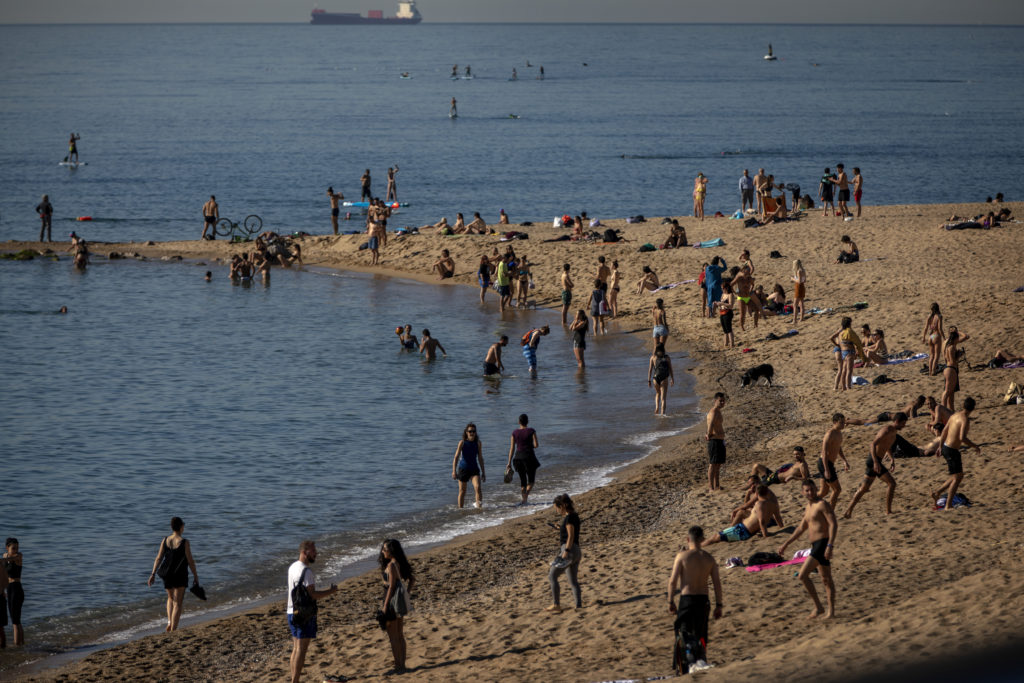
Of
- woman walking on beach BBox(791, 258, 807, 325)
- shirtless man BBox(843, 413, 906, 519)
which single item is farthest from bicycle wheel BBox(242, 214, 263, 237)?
shirtless man BBox(843, 413, 906, 519)

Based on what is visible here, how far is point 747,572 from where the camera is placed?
45.0 ft

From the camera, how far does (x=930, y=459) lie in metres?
17.8

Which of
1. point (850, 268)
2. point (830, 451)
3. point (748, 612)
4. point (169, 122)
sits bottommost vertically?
point (748, 612)

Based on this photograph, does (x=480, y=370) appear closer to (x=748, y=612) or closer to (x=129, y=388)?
(x=129, y=388)

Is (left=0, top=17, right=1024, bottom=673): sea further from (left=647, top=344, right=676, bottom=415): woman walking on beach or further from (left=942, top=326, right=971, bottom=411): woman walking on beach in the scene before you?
(left=942, top=326, right=971, bottom=411): woman walking on beach

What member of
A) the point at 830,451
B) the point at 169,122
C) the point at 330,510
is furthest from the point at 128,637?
the point at 169,122

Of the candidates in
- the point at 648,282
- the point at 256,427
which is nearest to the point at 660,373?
the point at 256,427

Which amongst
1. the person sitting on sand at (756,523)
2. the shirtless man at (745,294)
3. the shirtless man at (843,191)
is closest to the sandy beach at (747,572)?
the person sitting on sand at (756,523)

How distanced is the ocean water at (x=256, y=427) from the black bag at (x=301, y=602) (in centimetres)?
418

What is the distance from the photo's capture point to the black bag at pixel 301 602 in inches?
446

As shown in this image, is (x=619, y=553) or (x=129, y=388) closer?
(x=619, y=553)

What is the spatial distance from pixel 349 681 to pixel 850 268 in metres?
23.2

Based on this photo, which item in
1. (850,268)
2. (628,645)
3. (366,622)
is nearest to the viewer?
(628,645)

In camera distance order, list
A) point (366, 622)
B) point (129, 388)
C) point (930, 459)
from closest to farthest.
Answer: point (366, 622) → point (930, 459) → point (129, 388)
